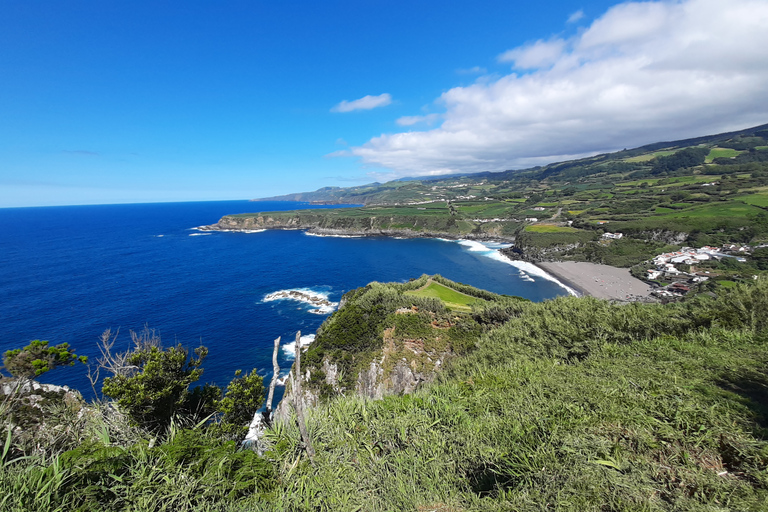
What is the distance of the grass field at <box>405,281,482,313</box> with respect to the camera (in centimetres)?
3079

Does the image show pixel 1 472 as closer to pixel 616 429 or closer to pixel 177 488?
pixel 177 488

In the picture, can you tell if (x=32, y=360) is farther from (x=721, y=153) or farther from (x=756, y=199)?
(x=721, y=153)

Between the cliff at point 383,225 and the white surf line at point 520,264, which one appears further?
the cliff at point 383,225

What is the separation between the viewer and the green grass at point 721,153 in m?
152

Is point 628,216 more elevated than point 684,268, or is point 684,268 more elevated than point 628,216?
point 628,216

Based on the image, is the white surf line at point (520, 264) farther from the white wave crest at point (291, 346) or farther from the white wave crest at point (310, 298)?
the white wave crest at point (291, 346)

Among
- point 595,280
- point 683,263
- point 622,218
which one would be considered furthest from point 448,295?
point 622,218

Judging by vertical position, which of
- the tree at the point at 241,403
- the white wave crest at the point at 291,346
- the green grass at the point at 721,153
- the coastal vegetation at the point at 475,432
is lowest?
the white wave crest at the point at 291,346

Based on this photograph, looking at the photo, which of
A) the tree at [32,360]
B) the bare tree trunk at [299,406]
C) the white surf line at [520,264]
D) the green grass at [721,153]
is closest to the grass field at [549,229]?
the white surf line at [520,264]

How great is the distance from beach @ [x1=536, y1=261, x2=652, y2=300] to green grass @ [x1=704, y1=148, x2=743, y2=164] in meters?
148

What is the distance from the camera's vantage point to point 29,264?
228ft

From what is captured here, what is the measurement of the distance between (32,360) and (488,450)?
17.2 m

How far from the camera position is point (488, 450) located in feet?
22.9

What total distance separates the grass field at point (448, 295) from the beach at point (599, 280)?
100ft
